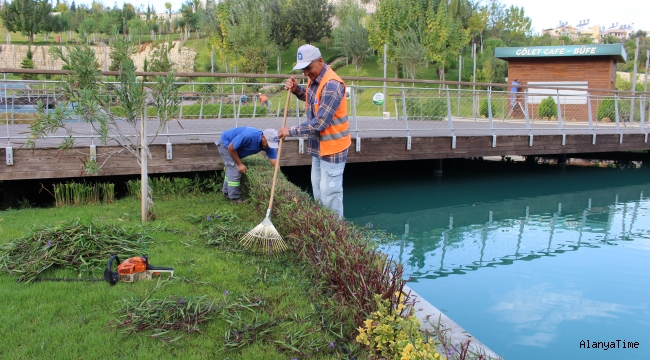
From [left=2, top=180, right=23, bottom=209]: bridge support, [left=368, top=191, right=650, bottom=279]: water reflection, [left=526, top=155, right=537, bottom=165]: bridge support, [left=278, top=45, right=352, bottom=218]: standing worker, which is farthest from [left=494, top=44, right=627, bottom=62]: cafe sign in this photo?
[left=2, top=180, right=23, bottom=209]: bridge support

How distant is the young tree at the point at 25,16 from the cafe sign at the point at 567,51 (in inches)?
1666

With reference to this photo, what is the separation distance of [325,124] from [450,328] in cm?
237

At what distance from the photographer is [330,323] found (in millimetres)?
3281

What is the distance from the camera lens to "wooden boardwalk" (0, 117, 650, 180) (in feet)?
24.7

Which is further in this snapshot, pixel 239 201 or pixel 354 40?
pixel 354 40

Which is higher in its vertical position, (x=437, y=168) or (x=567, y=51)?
(x=567, y=51)

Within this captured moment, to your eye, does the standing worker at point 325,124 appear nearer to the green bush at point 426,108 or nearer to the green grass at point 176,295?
the green grass at point 176,295

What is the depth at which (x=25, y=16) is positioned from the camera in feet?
157

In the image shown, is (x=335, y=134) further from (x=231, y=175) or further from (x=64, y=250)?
(x=64, y=250)

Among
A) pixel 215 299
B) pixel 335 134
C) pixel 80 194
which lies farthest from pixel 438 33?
pixel 215 299

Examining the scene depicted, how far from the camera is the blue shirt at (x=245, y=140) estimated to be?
684 centimetres

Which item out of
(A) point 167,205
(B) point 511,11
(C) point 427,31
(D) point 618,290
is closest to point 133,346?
(A) point 167,205

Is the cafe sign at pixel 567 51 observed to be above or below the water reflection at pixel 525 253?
above

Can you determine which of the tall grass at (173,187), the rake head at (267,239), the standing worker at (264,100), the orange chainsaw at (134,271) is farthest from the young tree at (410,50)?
the orange chainsaw at (134,271)
